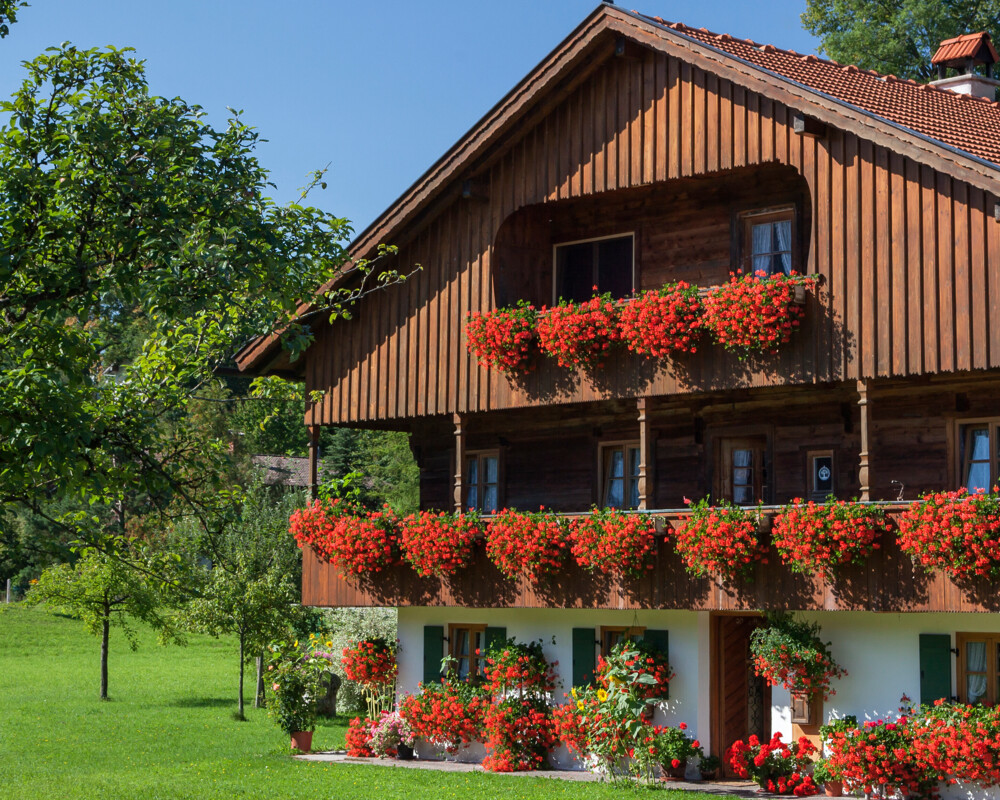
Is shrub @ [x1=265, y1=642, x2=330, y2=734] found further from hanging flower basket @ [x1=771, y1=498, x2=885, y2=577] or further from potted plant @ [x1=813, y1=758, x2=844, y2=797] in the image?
hanging flower basket @ [x1=771, y1=498, x2=885, y2=577]

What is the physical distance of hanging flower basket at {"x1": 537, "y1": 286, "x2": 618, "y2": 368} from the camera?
20266 millimetres

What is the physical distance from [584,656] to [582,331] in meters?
5.25

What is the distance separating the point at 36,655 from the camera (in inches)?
1969

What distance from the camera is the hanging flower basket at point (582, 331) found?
2027cm

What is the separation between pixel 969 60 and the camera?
2584 centimetres

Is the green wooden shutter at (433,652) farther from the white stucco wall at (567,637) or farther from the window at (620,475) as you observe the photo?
the window at (620,475)

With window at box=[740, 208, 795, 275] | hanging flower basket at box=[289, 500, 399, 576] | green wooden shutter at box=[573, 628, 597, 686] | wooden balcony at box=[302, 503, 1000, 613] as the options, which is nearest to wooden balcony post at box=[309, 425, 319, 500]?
hanging flower basket at box=[289, 500, 399, 576]

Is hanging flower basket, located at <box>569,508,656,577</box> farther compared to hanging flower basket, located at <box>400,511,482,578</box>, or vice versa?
hanging flower basket, located at <box>400,511,482,578</box>

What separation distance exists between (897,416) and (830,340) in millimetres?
2152

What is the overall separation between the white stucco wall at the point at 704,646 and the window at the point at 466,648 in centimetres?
19

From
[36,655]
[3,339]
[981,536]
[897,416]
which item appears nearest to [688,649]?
[897,416]

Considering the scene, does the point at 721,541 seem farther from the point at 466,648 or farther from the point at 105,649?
the point at 105,649

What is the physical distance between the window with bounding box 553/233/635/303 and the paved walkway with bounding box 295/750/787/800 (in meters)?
A: 7.42

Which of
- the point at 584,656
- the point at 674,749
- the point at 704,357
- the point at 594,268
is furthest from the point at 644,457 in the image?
the point at 594,268
